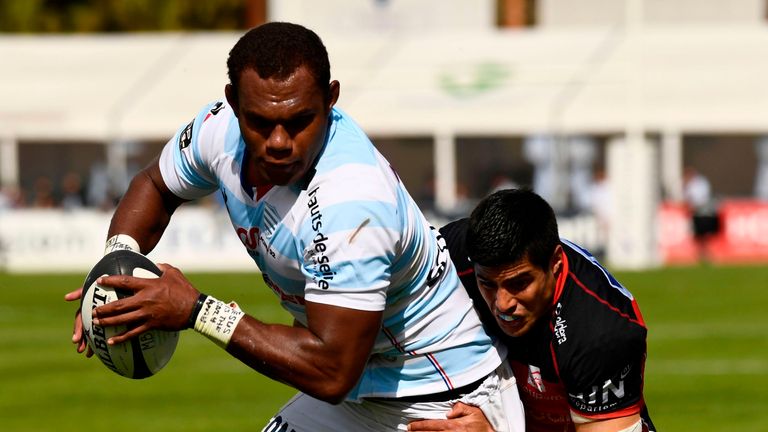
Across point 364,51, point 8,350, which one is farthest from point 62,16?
point 8,350

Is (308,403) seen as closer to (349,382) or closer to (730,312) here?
(349,382)

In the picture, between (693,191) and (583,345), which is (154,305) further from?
(693,191)

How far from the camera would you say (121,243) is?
5703mm

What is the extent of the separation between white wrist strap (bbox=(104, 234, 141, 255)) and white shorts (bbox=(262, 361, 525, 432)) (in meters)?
0.91

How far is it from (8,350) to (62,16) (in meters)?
31.1

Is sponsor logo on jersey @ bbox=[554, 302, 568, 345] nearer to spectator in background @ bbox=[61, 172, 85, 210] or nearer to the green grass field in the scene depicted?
the green grass field

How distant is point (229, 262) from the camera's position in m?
27.8

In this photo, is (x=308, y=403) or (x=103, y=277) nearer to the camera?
(x=103, y=277)

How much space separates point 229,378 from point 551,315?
869 centimetres

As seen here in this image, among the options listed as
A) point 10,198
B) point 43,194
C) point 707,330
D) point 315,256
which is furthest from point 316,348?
point 43,194

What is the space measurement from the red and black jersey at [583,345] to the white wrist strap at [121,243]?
51.7 inches

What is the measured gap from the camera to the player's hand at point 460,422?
555cm

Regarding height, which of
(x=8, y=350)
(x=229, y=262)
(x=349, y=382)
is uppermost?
(x=349, y=382)

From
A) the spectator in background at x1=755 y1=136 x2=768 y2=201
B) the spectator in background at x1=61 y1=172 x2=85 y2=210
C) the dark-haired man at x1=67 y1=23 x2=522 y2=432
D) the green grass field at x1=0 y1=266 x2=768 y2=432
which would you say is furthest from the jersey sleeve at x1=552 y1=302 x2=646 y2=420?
the spectator in background at x1=755 y1=136 x2=768 y2=201
